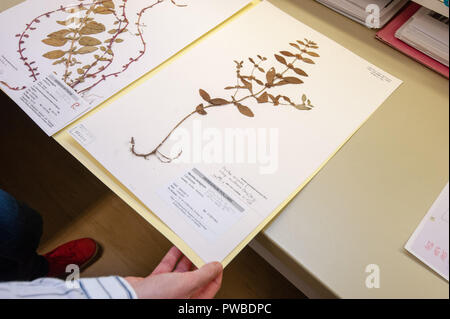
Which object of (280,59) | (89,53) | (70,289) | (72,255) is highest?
(280,59)

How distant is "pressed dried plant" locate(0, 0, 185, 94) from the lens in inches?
22.7

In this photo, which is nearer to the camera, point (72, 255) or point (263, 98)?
point (263, 98)

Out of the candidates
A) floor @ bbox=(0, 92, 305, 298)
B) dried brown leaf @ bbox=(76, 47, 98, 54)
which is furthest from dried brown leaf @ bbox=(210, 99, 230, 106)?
floor @ bbox=(0, 92, 305, 298)

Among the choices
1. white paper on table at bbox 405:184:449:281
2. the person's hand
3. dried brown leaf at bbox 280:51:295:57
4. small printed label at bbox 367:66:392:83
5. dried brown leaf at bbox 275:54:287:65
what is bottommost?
the person's hand

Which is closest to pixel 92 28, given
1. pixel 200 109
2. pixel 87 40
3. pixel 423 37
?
pixel 87 40

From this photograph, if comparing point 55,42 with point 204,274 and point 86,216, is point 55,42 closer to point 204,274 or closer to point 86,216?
point 204,274

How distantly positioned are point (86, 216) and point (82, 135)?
629 millimetres

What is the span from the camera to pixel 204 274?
434mm

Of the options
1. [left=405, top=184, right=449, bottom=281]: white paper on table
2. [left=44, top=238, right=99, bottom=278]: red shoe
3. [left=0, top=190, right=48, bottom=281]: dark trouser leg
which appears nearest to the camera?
[left=405, top=184, right=449, bottom=281]: white paper on table

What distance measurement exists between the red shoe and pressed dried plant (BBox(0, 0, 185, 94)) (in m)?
0.57

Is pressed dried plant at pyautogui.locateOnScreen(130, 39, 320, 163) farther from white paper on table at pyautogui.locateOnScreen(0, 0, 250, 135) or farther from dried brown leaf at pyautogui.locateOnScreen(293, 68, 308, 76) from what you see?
white paper on table at pyautogui.locateOnScreen(0, 0, 250, 135)

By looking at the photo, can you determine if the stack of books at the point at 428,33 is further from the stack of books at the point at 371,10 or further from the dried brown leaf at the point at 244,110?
the dried brown leaf at the point at 244,110

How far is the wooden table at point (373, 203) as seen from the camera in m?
0.42
